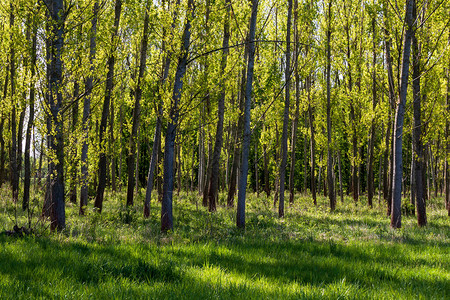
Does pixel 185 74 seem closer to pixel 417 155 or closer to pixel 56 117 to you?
pixel 56 117

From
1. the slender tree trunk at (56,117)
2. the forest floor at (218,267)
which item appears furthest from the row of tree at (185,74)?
the forest floor at (218,267)

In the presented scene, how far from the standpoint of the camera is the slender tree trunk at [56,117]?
6.94 metres

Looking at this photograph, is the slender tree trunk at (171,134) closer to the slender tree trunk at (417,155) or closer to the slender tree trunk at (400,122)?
the slender tree trunk at (400,122)

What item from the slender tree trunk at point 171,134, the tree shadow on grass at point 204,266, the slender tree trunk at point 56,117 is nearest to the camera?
the tree shadow on grass at point 204,266

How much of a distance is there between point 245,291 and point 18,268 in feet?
8.71

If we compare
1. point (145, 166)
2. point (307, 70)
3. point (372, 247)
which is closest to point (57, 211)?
point (372, 247)

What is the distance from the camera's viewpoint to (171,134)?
7820 mm

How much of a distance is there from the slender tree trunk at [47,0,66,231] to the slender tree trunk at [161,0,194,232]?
6.97 ft

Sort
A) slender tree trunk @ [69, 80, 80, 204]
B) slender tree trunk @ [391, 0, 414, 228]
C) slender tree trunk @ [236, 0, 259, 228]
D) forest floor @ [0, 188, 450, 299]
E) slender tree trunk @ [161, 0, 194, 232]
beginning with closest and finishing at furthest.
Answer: forest floor @ [0, 188, 450, 299]
slender tree trunk @ [161, 0, 194, 232]
slender tree trunk @ [236, 0, 259, 228]
slender tree trunk @ [69, 80, 80, 204]
slender tree trunk @ [391, 0, 414, 228]

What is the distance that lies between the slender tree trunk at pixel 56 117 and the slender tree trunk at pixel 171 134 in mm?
2124

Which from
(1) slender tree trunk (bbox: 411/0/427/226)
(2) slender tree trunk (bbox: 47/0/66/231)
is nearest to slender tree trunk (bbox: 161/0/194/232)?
(2) slender tree trunk (bbox: 47/0/66/231)

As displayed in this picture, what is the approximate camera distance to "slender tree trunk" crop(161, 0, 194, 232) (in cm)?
780

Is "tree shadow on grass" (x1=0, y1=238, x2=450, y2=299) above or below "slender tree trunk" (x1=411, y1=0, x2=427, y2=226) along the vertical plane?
below

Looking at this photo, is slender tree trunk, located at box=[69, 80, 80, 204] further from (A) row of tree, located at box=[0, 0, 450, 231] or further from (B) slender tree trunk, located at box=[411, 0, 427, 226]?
(B) slender tree trunk, located at box=[411, 0, 427, 226]
